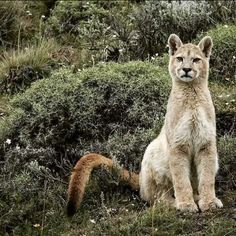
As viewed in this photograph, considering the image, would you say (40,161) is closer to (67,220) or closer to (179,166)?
(67,220)

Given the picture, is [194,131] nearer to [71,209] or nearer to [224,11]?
[71,209]

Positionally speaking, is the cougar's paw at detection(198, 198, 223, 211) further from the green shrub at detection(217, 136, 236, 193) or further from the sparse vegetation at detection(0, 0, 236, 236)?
the green shrub at detection(217, 136, 236, 193)

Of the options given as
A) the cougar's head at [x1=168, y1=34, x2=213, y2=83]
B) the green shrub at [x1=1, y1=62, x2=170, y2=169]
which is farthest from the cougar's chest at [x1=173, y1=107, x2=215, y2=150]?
the green shrub at [x1=1, y1=62, x2=170, y2=169]

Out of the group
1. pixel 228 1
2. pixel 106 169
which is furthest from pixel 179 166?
pixel 228 1

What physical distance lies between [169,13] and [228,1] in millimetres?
1109

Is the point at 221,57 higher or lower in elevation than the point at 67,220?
higher

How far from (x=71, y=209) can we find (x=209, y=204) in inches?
53.8

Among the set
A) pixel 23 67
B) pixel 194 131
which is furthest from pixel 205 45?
pixel 23 67

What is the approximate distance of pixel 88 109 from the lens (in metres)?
9.24

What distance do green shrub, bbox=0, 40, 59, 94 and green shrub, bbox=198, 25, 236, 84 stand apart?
100 inches

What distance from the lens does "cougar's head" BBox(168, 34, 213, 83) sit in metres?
7.20

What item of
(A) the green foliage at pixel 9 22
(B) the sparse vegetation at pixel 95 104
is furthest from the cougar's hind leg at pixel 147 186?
(A) the green foliage at pixel 9 22

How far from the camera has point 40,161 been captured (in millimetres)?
8602

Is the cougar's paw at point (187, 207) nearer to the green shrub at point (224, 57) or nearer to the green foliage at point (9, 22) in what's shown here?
the green shrub at point (224, 57)
